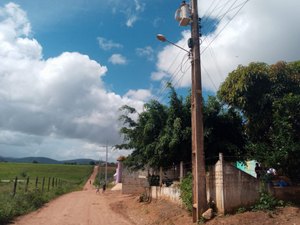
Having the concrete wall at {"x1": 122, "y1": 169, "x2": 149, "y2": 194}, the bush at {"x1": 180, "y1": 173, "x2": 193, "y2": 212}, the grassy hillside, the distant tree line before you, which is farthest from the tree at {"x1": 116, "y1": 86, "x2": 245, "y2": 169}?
the grassy hillside

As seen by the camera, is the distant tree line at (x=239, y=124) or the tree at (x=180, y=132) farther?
the tree at (x=180, y=132)

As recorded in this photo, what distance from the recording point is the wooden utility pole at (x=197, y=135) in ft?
40.2

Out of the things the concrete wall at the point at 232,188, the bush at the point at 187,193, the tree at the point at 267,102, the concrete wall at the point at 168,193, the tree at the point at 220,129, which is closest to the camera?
the concrete wall at the point at 232,188

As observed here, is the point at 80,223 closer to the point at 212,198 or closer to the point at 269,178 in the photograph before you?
the point at 212,198

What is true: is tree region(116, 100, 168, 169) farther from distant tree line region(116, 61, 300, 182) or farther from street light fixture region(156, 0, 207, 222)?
street light fixture region(156, 0, 207, 222)

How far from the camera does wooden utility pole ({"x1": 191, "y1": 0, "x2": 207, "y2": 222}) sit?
40.2 feet

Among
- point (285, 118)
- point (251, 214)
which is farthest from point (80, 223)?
point (285, 118)

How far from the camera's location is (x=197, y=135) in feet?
41.1

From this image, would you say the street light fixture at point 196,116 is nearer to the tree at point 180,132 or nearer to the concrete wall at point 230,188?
the concrete wall at point 230,188

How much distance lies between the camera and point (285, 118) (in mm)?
13117

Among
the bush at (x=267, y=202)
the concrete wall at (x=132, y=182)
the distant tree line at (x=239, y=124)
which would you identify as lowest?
the bush at (x=267, y=202)

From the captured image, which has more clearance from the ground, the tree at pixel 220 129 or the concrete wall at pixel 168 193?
the tree at pixel 220 129

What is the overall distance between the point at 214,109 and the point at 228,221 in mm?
8026

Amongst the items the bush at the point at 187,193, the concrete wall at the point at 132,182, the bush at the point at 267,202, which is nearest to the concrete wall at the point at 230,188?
the bush at the point at 267,202
